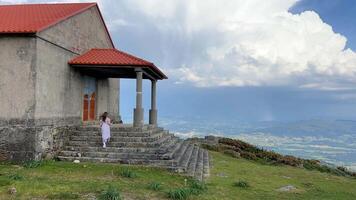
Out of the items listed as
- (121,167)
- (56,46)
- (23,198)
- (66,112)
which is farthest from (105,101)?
(23,198)

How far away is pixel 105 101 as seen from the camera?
81.8 ft

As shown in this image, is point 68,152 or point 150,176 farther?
point 68,152

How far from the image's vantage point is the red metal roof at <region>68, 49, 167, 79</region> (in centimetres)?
1873

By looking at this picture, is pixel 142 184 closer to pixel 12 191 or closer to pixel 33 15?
pixel 12 191

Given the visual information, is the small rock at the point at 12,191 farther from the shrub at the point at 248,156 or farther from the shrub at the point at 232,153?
the shrub at the point at 248,156

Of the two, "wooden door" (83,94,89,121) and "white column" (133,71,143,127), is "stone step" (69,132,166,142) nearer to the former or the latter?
"white column" (133,71,143,127)

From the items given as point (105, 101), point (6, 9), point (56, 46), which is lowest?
point (105, 101)

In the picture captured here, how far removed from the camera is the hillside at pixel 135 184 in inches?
457

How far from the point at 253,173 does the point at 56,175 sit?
8.77 m

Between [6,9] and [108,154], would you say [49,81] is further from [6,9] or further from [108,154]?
[6,9]

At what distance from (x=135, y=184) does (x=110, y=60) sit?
7.72 metres

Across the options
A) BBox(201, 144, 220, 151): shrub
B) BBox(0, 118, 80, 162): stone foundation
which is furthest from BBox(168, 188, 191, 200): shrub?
BBox(201, 144, 220, 151): shrub

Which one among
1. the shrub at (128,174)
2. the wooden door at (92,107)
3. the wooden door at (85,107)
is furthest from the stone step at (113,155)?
the wooden door at (92,107)

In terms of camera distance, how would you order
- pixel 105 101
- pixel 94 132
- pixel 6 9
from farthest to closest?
pixel 105 101
pixel 6 9
pixel 94 132
